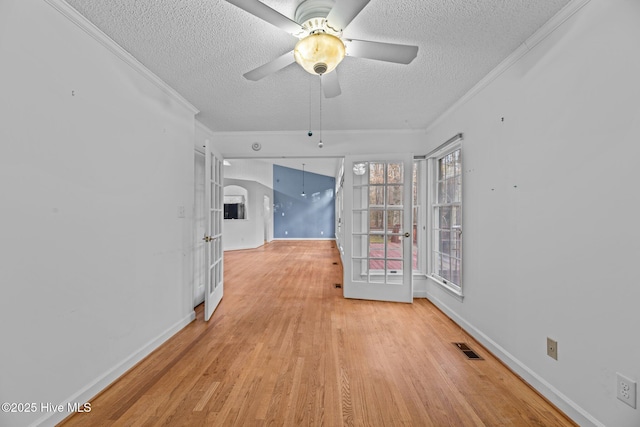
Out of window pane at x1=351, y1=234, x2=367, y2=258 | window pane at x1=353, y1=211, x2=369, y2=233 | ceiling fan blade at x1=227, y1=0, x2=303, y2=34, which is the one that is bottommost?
window pane at x1=351, y1=234, x2=367, y2=258

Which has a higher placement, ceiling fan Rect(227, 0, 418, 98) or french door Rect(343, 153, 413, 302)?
ceiling fan Rect(227, 0, 418, 98)

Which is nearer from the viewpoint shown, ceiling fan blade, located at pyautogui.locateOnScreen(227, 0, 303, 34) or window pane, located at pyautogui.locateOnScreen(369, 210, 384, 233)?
ceiling fan blade, located at pyautogui.locateOnScreen(227, 0, 303, 34)

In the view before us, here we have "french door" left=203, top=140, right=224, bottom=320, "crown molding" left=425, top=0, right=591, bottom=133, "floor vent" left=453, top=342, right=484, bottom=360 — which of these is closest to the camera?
"crown molding" left=425, top=0, right=591, bottom=133

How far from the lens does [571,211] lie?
159 centimetres

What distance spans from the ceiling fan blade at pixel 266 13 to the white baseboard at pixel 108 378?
2.35 m

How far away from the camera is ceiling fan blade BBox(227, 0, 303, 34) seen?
124 centimetres

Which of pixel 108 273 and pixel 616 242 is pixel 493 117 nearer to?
pixel 616 242

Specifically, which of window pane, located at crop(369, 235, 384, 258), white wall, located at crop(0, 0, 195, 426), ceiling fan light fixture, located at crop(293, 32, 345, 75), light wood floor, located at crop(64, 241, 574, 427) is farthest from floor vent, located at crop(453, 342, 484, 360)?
white wall, located at crop(0, 0, 195, 426)

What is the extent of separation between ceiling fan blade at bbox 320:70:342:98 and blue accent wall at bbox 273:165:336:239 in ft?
34.0

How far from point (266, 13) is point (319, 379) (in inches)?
90.6

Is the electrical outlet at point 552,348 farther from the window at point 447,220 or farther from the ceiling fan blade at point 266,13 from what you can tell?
the ceiling fan blade at point 266,13

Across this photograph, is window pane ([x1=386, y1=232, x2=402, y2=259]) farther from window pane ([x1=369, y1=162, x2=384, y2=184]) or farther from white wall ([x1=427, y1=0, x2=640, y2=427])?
white wall ([x1=427, y1=0, x2=640, y2=427])

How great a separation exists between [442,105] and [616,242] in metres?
2.23

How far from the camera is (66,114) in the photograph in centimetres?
161
